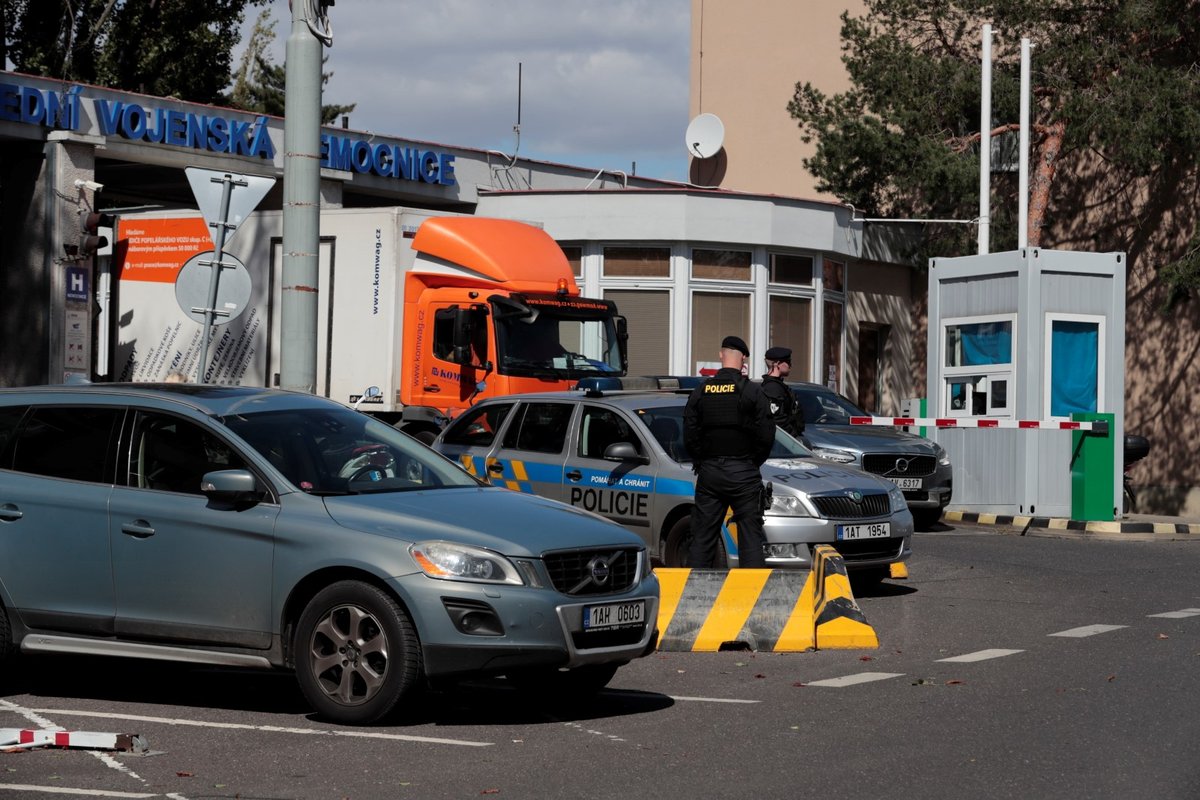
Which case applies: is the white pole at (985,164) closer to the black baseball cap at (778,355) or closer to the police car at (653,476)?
the black baseball cap at (778,355)

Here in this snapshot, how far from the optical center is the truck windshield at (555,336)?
1936cm

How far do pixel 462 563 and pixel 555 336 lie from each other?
39.6 ft

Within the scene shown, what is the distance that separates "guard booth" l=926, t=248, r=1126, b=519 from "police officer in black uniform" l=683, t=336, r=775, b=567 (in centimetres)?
1075

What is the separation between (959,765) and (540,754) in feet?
5.72

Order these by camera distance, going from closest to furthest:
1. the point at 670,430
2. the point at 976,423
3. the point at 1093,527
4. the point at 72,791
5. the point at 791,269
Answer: the point at 72,791
the point at 670,430
the point at 1093,527
the point at 976,423
the point at 791,269

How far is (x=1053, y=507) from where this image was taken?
21.7 metres

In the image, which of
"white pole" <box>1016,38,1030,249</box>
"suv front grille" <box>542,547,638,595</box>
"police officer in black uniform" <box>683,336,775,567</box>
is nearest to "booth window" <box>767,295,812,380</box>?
"white pole" <box>1016,38,1030,249</box>

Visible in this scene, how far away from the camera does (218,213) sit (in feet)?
45.6

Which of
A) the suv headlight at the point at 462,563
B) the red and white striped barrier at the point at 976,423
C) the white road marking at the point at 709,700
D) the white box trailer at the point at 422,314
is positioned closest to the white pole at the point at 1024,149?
the red and white striped barrier at the point at 976,423

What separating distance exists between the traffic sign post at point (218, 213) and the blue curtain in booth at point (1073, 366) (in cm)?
1189

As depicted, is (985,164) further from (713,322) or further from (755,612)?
(755,612)

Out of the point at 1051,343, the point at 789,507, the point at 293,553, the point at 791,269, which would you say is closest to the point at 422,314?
the point at 789,507

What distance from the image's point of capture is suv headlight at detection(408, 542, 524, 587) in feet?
25.9

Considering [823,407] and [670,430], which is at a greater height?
[823,407]
